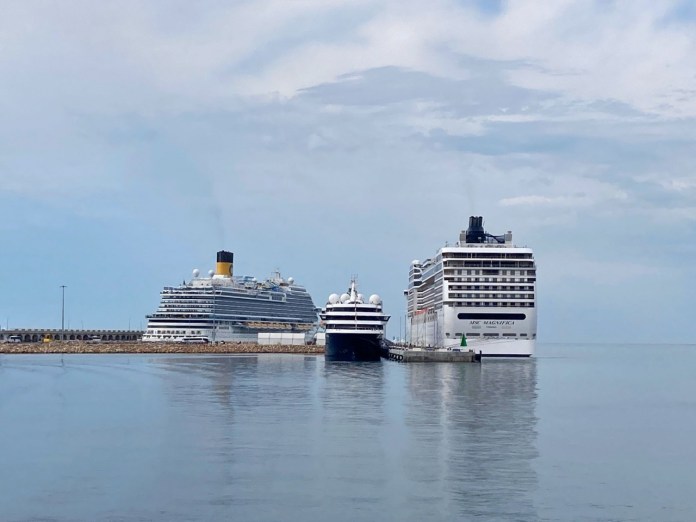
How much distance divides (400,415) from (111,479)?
18.6 metres

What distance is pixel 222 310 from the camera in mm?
161375

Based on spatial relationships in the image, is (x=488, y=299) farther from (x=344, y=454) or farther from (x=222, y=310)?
(x=222, y=310)

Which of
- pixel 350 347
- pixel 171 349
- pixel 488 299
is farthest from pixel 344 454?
pixel 171 349

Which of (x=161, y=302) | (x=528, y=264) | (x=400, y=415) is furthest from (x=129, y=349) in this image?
(x=400, y=415)

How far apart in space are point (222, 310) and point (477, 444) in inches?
5095

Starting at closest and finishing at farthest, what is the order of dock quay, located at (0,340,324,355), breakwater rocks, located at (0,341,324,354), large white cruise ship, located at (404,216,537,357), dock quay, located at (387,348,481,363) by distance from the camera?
dock quay, located at (387,348,481,363)
large white cruise ship, located at (404,216,537,357)
dock quay, located at (0,340,324,355)
breakwater rocks, located at (0,341,324,354)

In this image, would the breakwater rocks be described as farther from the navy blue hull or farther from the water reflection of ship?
the water reflection of ship

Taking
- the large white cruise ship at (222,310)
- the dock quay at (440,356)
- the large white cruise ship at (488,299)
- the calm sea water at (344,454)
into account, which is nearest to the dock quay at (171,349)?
the large white cruise ship at (222,310)

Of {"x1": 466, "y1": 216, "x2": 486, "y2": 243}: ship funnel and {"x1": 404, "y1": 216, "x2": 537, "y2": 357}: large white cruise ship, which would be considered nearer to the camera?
{"x1": 404, "y1": 216, "x2": 537, "y2": 357}: large white cruise ship

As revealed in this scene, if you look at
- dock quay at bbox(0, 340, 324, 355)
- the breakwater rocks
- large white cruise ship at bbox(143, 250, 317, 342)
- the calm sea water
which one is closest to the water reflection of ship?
the calm sea water

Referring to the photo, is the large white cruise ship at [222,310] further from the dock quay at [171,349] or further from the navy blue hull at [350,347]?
the navy blue hull at [350,347]

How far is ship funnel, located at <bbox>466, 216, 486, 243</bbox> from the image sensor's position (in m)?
112

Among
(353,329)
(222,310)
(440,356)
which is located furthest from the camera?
(222,310)

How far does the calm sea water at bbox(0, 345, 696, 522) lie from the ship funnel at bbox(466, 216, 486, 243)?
171 feet
